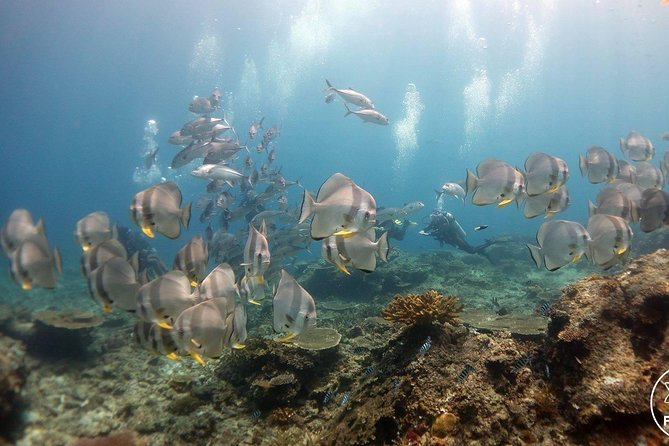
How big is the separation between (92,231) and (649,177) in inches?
334

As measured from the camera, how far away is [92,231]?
4.54m

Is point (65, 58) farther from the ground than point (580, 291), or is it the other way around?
point (65, 58)

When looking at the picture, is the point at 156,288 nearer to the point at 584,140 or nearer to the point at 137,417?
the point at 137,417

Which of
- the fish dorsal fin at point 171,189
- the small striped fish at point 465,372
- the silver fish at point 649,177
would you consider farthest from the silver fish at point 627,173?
the fish dorsal fin at point 171,189

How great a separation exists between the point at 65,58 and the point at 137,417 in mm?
91384

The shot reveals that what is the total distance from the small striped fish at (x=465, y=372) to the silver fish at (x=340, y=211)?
1969 millimetres

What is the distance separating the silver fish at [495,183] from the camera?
3.76 meters

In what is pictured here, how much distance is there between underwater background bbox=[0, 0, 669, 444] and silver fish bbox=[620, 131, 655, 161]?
2602 mm

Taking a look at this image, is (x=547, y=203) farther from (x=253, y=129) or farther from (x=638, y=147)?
(x=253, y=129)

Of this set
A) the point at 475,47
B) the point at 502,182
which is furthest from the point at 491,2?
the point at 502,182

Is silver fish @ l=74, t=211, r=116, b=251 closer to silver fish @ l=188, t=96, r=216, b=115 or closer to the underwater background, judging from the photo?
the underwater background

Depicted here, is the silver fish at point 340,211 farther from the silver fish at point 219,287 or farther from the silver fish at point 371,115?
the silver fish at point 371,115

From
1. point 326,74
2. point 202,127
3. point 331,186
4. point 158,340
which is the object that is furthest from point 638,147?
point 326,74

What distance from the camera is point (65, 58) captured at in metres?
70.3
